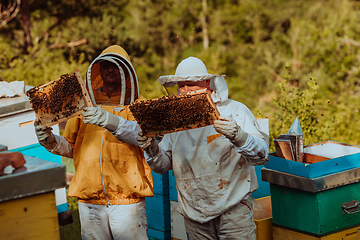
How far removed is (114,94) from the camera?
117 inches

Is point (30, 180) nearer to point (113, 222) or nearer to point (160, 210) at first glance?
point (113, 222)

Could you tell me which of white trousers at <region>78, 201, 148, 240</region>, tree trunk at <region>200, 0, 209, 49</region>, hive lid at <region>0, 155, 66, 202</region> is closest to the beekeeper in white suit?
white trousers at <region>78, 201, 148, 240</region>

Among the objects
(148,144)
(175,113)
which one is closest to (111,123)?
(148,144)

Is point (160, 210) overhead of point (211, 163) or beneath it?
beneath

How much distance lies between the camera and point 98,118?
2537mm

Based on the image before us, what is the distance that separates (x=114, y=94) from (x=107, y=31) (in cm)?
1022

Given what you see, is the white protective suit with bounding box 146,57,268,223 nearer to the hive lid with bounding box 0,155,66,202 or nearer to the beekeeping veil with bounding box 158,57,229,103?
the beekeeping veil with bounding box 158,57,229,103

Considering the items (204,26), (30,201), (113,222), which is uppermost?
(204,26)

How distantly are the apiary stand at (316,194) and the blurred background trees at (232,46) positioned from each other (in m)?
1.88

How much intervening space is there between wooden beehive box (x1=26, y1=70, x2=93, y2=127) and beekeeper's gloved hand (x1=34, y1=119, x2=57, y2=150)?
41 mm

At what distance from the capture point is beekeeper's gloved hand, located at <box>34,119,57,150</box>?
107 inches

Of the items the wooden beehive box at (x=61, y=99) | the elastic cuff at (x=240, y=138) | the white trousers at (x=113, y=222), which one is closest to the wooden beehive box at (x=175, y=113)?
the elastic cuff at (x=240, y=138)

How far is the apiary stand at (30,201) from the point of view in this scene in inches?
64.4

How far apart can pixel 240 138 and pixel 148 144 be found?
2.02 feet
